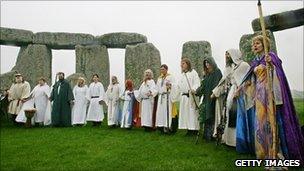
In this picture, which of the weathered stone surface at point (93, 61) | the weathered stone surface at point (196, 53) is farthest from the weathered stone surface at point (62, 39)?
the weathered stone surface at point (196, 53)

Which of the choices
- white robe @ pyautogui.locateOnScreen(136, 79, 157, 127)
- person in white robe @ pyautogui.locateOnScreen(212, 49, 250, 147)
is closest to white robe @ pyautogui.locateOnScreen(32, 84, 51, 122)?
white robe @ pyautogui.locateOnScreen(136, 79, 157, 127)

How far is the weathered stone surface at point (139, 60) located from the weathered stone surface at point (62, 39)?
4.07 m

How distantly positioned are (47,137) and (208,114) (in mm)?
4472

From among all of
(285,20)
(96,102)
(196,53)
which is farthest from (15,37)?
(285,20)

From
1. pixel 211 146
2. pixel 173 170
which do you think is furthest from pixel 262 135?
pixel 211 146

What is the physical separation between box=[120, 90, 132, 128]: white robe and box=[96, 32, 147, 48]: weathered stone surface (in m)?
9.65

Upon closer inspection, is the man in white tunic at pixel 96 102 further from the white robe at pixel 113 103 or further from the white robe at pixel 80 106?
the white robe at pixel 113 103

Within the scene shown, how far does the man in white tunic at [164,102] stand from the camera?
12602 mm

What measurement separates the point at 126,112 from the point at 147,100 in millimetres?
1050

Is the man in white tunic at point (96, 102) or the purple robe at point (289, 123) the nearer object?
the purple robe at point (289, 123)

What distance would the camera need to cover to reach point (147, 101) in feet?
45.5

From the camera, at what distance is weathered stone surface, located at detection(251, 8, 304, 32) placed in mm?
13961

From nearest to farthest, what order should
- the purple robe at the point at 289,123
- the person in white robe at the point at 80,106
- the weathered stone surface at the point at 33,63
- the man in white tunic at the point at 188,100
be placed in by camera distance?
the purple robe at the point at 289,123 < the man in white tunic at the point at 188,100 < the person in white robe at the point at 80,106 < the weathered stone surface at the point at 33,63

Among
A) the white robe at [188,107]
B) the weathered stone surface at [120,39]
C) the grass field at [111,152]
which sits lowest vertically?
the grass field at [111,152]
